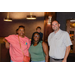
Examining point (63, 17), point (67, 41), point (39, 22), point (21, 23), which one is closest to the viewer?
point (67, 41)

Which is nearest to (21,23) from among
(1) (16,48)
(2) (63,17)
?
(2) (63,17)

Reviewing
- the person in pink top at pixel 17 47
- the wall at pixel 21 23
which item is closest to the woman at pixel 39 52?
the person in pink top at pixel 17 47

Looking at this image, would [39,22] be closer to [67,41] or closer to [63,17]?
[63,17]

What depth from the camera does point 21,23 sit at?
27.7 ft

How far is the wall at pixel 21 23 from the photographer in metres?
7.95

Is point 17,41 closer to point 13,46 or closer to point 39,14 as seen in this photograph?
point 13,46

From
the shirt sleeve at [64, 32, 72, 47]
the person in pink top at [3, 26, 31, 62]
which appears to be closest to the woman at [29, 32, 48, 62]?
the person in pink top at [3, 26, 31, 62]

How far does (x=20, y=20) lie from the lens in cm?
848

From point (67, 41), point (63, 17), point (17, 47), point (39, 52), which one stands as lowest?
point (39, 52)

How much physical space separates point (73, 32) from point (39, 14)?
366cm

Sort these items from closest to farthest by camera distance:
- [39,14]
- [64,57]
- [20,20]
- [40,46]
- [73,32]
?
[64,57]
[40,46]
[73,32]
[39,14]
[20,20]

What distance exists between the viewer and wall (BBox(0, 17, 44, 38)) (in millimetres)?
7945

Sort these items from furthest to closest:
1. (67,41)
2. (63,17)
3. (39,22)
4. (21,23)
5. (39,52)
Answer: (21,23) → (39,22) → (63,17) → (39,52) → (67,41)
